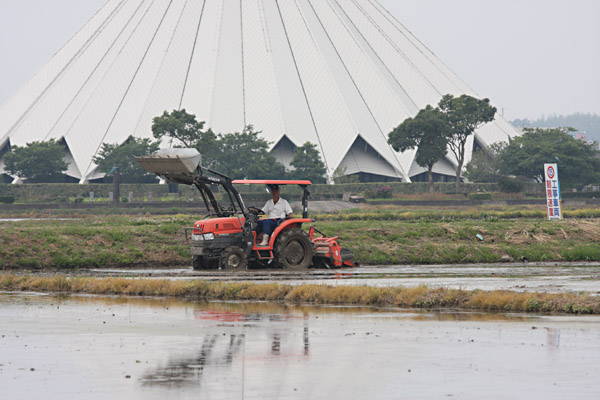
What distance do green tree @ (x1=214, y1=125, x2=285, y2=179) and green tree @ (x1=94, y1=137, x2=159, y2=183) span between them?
704cm

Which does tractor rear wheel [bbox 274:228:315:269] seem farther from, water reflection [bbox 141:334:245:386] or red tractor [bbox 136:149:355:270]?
water reflection [bbox 141:334:245:386]

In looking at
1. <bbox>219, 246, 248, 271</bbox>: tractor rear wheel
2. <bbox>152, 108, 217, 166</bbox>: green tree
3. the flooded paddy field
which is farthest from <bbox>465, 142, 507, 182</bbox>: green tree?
<bbox>219, 246, 248, 271</bbox>: tractor rear wheel

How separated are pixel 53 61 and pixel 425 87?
47.1 m

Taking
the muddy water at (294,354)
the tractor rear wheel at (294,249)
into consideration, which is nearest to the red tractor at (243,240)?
the tractor rear wheel at (294,249)

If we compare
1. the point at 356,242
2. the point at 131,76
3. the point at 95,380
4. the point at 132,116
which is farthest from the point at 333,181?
the point at 95,380

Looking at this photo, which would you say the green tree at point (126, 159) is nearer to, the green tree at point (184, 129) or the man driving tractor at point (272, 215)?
the green tree at point (184, 129)

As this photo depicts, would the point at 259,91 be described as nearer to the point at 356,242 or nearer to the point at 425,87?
the point at 425,87

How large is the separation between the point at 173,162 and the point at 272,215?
2.85 metres

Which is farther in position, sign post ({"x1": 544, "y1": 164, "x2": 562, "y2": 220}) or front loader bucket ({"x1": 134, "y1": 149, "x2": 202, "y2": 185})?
sign post ({"x1": 544, "y1": 164, "x2": 562, "y2": 220})

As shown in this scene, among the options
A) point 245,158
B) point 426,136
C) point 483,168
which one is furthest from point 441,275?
point 483,168

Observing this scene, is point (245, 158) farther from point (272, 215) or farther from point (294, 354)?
point (294, 354)

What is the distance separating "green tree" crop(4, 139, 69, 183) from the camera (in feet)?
266

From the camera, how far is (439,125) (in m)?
73.9

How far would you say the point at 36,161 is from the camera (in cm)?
8156
